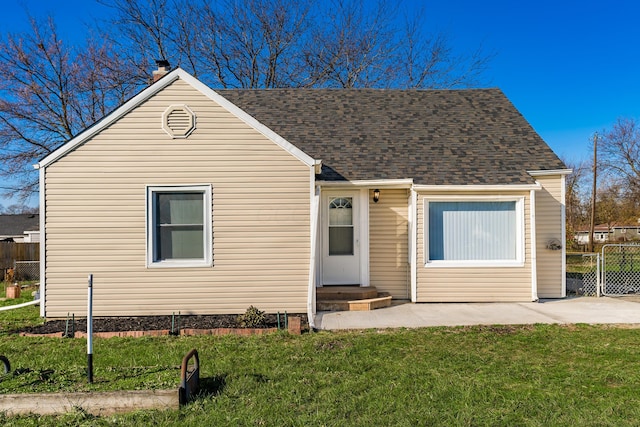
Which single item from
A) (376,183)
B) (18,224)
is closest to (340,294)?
(376,183)

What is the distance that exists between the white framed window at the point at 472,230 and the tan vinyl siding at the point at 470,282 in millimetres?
173

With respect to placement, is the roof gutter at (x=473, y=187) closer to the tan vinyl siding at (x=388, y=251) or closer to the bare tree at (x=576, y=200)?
the tan vinyl siding at (x=388, y=251)

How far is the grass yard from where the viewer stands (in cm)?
380

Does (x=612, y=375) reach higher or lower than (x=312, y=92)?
lower

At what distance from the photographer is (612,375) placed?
4.80 metres

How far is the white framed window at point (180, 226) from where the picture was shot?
7.96 meters

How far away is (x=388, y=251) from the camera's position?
31.7ft

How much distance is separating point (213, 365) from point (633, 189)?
44.7 metres

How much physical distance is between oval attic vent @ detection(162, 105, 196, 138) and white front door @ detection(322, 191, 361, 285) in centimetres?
336

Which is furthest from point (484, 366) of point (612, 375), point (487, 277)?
point (487, 277)

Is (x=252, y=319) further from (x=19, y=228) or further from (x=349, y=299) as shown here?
(x=19, y=228)

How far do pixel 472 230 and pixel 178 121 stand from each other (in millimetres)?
6420

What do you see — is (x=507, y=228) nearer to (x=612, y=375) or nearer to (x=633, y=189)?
(x=612, y=375)

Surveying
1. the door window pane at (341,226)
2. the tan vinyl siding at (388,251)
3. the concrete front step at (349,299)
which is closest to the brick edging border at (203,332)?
the concrete front step at (349,299)
